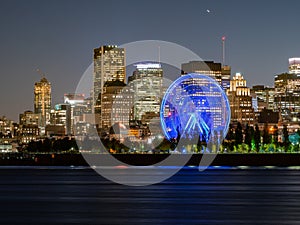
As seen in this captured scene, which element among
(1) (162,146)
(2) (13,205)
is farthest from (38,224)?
(1) (162,146)

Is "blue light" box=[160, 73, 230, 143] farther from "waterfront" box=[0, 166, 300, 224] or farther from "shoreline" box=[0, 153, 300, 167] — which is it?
"waterfront" box=[0, 166, 300, 224]

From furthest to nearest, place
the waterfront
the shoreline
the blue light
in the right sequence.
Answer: the blue light
the shoreline
the waterfront

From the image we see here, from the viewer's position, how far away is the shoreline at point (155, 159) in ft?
393

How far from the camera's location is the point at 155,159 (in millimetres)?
133000

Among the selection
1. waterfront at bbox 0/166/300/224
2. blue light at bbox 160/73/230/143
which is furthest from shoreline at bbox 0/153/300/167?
waterfront at bbox 0/166/300/224

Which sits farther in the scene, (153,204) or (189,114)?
(189,114)

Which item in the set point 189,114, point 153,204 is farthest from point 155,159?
point 153,204

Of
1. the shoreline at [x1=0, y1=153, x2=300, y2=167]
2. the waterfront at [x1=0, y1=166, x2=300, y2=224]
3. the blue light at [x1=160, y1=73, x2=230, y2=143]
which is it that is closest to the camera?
the waterfront at [x1=0, y1=166, x2=300, y2=224]

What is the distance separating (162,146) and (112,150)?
366 inches

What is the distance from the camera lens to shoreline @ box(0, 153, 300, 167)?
119812 millimetres

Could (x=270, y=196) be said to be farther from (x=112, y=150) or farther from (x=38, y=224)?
(x=112, y=150)

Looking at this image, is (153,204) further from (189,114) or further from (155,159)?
(189,114)

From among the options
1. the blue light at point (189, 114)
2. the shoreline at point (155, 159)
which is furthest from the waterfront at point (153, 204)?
the blue light at point (189, 114)

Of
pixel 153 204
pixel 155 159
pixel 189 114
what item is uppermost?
pixel 189 114
